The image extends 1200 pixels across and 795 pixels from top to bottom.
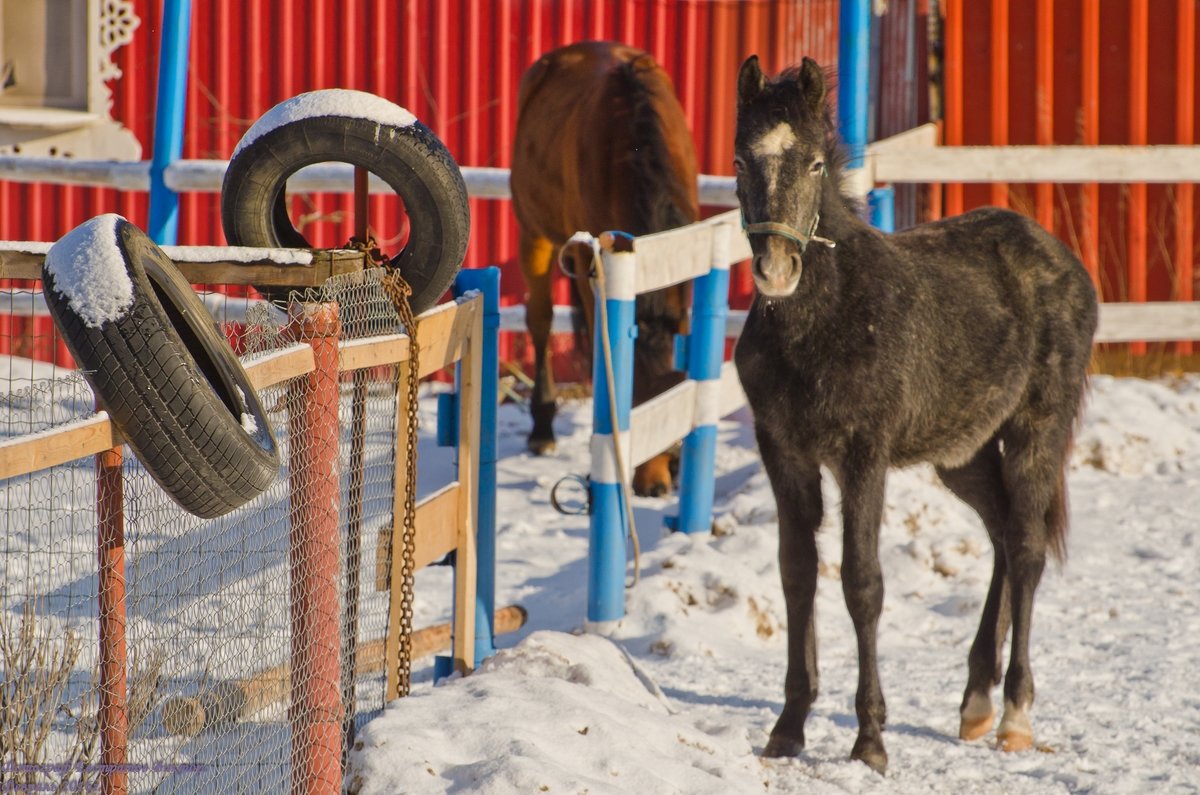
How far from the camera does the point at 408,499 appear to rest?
3.36 meters

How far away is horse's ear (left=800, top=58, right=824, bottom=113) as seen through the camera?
359 cm

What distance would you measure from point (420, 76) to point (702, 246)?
15.0 feet

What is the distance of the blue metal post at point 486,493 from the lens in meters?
4.21

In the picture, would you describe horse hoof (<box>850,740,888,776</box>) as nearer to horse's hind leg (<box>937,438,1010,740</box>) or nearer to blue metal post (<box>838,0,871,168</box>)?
horse's hind leg (<box>937,438,1010,740</box>)

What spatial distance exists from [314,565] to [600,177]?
4.34 m

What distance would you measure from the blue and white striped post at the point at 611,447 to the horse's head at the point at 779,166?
3.69 ft

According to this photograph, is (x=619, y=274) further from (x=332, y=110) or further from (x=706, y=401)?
(x=332, y=110)

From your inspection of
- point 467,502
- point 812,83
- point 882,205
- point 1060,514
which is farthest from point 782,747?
point 882,205

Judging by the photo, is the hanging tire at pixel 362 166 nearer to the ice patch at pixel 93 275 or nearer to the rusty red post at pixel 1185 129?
the ice patch at pixel 93 275

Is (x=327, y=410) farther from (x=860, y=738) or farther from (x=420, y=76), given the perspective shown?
(x=420, y=76)

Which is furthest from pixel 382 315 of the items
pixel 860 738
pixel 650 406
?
pixel 650 406

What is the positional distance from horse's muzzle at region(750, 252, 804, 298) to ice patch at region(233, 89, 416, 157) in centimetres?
97

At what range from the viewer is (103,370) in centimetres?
206

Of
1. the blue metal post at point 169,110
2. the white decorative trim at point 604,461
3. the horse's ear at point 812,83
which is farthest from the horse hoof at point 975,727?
the blue metal post at point 169,110
